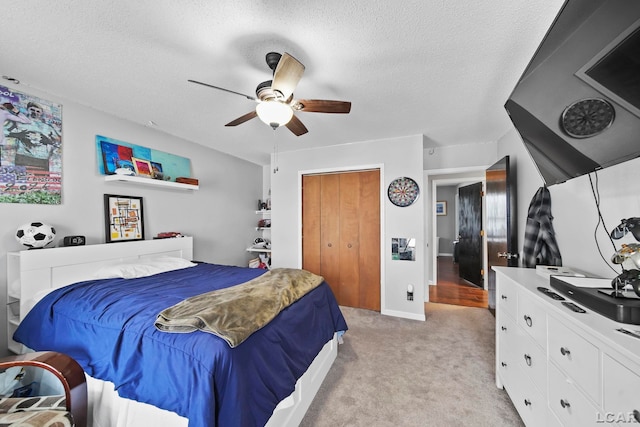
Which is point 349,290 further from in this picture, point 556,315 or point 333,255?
point 556,315

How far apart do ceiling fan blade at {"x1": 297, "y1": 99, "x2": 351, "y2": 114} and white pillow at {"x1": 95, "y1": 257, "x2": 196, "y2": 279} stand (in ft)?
6.94

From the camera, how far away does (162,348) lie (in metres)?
1.22

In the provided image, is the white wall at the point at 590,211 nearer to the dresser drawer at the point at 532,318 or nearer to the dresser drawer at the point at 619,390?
the dresser drawer at the point at 532,318

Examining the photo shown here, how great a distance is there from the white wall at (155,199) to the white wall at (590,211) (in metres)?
4.07

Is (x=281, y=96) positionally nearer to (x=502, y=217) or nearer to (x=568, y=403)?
(x=568, y=403)

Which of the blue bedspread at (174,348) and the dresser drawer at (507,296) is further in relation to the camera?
the dresser drawer at (507,296)

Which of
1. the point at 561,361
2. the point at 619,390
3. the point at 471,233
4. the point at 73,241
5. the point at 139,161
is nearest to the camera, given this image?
the point at 619,390

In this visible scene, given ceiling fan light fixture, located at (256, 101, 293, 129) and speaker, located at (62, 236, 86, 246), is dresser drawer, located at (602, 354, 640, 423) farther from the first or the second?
speaker, located at (62, 236, 86, 246)

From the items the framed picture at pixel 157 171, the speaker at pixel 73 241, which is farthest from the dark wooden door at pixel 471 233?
the speaker at pixel 73 241

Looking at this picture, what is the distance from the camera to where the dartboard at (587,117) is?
1100mm

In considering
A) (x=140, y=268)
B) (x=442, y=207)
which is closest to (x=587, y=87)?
(x=140, y=268)

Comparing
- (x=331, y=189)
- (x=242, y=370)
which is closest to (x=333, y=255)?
(x=331, y=189)

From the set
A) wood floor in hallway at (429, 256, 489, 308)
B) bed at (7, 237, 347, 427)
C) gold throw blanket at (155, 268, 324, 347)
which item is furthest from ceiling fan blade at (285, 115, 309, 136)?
wood floor in hallway at (429, 256, 489, 308)

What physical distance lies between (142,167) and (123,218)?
2.05 feet
